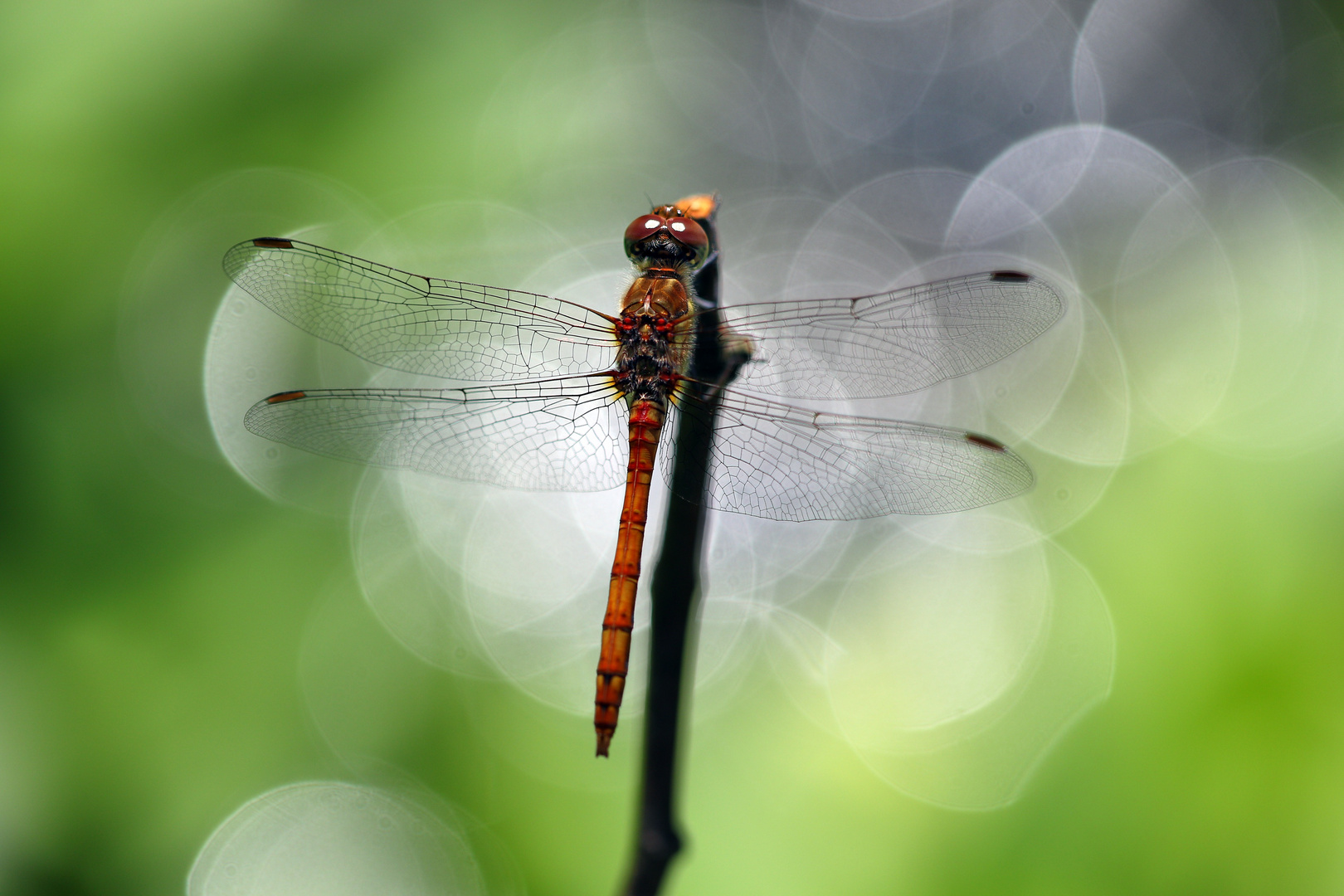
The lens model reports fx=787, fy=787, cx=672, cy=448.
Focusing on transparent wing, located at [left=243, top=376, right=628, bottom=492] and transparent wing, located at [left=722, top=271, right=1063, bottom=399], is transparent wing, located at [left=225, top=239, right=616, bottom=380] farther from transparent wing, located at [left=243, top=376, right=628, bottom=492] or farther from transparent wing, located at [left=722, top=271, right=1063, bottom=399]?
transparent wing, located at [left=722, top=271, right=1063, bottom=399]

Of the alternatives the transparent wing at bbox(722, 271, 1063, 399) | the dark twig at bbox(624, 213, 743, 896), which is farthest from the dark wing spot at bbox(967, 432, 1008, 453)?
the dark twig at bbox(624, 213, 743, 896)

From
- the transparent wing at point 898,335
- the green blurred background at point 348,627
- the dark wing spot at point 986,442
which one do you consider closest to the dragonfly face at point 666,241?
the transparent wing at point 898,335

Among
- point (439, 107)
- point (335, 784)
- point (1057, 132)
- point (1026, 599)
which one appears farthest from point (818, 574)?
point (1057, 132)

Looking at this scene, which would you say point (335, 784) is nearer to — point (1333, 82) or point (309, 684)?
point (309, 684)

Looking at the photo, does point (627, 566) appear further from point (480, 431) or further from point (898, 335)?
point (898, 335)

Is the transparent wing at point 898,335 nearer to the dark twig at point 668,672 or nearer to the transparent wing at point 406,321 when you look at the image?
the transparent wing at point 406,321

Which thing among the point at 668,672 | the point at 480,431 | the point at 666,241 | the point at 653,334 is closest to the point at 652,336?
the point at 653,334
